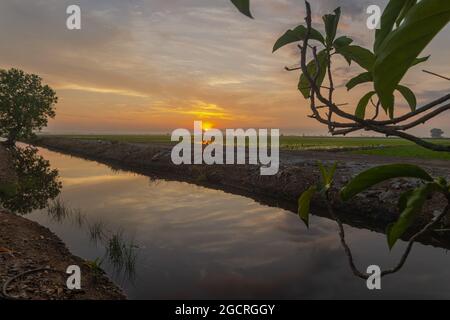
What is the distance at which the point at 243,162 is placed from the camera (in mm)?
25062

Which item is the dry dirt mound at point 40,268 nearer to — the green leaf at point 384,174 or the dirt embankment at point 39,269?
the dirt embankment at point 39,269

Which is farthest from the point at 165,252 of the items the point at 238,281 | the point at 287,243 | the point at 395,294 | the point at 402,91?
the point at 402,91

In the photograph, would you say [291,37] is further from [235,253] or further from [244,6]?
[235,253]

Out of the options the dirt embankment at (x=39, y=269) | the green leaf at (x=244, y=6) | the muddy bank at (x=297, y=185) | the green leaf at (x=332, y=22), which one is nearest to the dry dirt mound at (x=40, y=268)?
the dirt embankment at (x=39, y=269)

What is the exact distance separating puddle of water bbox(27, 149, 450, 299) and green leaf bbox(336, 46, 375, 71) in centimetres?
722

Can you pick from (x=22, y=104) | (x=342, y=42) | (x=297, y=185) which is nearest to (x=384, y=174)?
(x=342, y=42)

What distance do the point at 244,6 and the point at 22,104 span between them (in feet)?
185

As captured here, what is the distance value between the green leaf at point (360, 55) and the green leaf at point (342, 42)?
4 cm

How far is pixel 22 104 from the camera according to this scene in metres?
49.6

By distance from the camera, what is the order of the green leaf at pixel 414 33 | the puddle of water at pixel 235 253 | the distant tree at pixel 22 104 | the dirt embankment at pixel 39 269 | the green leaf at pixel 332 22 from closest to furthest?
the green leaf at pixel 414 33, the green leaf at pixel 332 22, the dirt embankment at pixel 39 269, the puddle of water at pixel 235 253, the distant tree at pixel 22 104

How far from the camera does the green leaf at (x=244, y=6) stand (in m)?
0.80

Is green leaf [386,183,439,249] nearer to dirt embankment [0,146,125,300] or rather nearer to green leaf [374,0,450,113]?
green leaf [374,0,450,113]

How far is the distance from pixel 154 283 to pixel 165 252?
1.94 meters

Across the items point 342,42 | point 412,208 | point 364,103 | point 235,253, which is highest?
point 342,42
